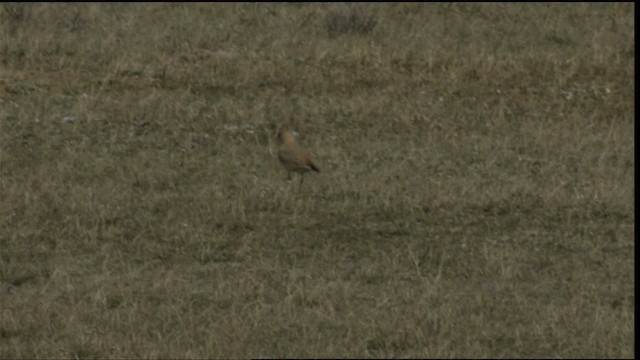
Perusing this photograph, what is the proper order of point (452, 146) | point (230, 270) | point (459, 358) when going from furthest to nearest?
point (452, 146) → point (230, 270) → point (459, 358)

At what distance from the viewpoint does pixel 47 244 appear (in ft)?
26.9

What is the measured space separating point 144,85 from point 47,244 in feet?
17.1

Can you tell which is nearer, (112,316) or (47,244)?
(112,316)

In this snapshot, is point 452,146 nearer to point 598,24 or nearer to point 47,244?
point 47,244

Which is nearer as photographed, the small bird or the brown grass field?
the brown grass field

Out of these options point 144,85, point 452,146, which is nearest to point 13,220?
point 452,146

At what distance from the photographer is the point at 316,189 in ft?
31.6

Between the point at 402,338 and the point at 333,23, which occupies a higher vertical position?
the point at 402,338

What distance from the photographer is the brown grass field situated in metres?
6.77

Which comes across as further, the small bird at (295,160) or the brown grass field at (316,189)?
the small bird at (295,160)

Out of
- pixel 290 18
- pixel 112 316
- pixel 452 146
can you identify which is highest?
pixel 112 316

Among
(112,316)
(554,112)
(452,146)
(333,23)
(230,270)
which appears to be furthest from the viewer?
(333,23)

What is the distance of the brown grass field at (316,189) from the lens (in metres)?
6.77

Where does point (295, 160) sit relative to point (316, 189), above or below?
above
